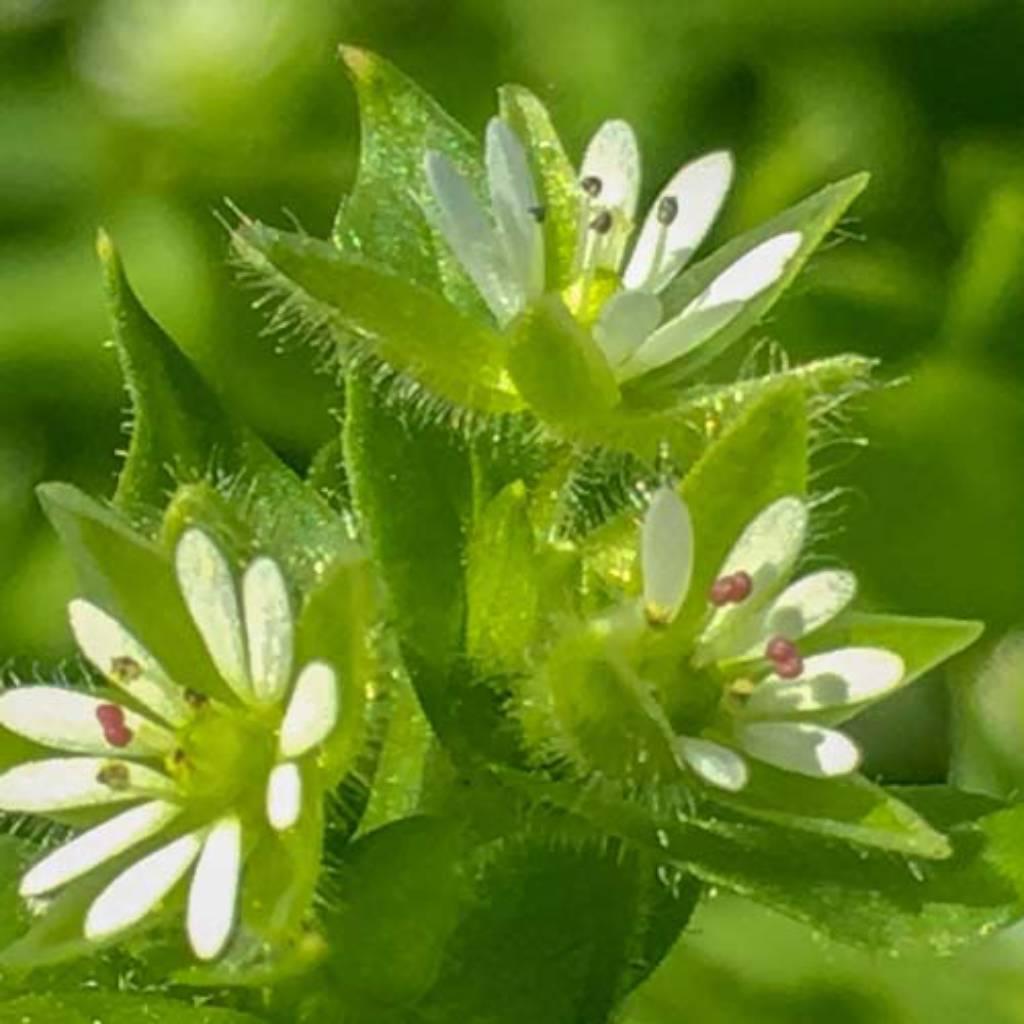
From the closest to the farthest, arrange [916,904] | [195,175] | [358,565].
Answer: [358,565] < [916,904] < [195,175]

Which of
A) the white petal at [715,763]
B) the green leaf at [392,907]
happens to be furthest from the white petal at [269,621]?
the white petal at [715,763]

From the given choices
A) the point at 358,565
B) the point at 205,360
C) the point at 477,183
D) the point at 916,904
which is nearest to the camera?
the point at 358,565

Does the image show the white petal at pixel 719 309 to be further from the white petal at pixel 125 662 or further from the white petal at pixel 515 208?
the white petal at pixel 125 662

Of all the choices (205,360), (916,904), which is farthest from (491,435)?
(205,360)

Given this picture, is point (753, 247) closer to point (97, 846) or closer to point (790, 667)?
point (790, 667)

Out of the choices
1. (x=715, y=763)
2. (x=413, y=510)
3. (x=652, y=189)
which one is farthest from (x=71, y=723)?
(x=652, y=189)

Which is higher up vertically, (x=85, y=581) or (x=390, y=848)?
(x=85, y=581)

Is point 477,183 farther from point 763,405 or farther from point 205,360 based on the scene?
point 205,360
